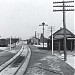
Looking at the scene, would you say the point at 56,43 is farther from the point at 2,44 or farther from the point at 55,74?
the point at 55,74

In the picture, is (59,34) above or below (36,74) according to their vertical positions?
above

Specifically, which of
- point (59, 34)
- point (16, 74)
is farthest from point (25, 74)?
point (59, 34)

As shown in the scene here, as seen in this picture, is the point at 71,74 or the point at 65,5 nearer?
the point at 71,74

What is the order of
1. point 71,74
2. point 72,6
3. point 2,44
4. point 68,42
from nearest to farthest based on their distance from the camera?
point 71,74 < point 72,6 < point 68,42 < point 2,44

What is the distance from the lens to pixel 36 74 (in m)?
11.8

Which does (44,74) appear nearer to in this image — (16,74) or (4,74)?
(16,74)

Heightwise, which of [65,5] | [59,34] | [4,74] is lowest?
[4,74]

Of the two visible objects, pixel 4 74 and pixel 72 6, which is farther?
pixel 72 6

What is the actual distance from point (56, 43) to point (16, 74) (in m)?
31.7

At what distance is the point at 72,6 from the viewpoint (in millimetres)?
21125

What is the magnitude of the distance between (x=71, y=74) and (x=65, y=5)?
11799 millimetres

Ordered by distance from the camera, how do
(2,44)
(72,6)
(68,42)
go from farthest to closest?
(2,44) → (68,42) → (72,6)

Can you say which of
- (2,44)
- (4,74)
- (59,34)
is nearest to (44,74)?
(4,74)

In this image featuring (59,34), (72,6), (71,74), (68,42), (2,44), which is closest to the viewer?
(71,74)
